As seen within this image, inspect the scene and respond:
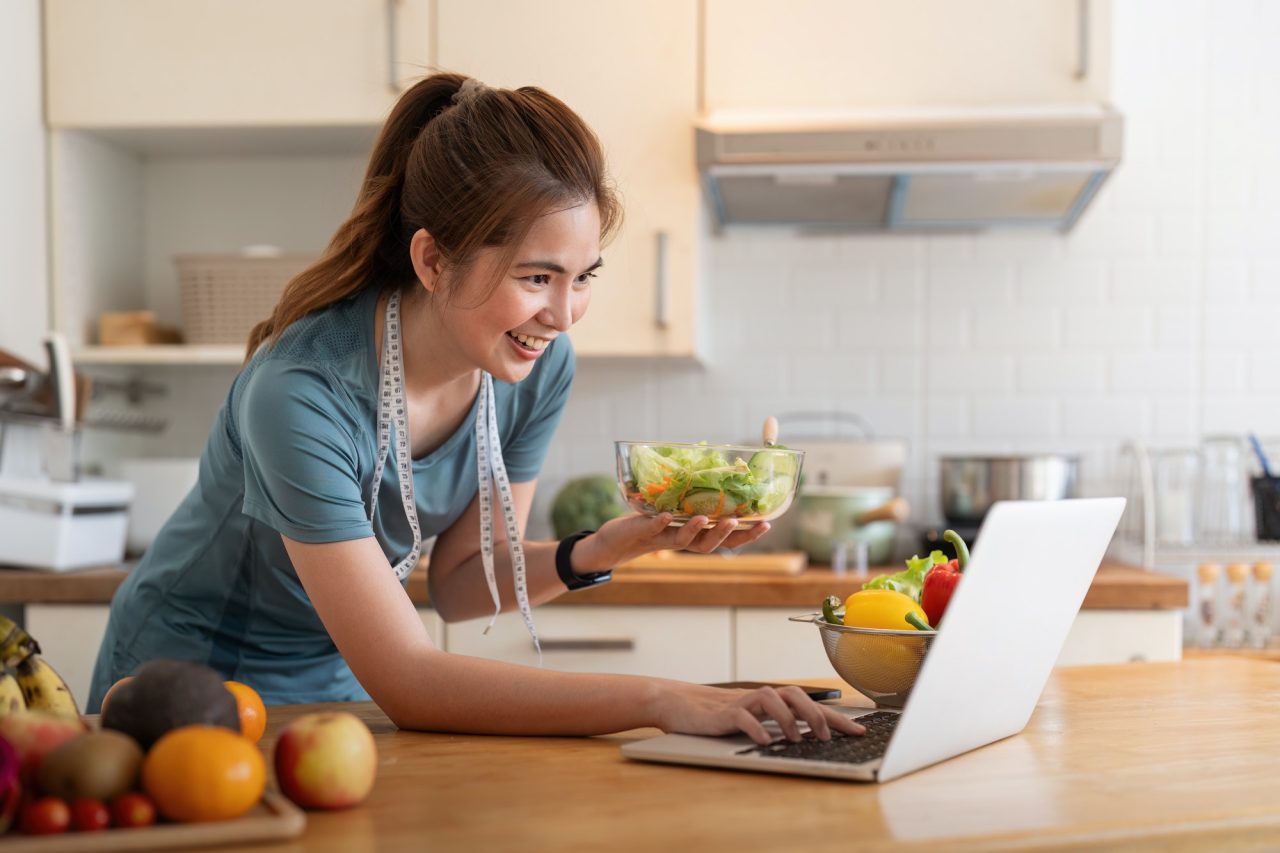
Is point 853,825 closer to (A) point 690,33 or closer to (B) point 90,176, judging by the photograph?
(A) point 690,33

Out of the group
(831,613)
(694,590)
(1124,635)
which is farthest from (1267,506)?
(831,613)

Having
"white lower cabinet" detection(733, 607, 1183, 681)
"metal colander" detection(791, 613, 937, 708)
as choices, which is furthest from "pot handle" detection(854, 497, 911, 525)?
"metal colander" detection(791, 613, 937, 708)

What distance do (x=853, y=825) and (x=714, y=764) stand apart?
0.20 m

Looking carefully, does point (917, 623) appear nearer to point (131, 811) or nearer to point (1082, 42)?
point (131, 811)

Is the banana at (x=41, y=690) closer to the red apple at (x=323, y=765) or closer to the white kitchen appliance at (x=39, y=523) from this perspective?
the red apple at (x=323, y=765)

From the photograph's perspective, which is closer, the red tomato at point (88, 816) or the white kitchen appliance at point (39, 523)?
the red tomato at point (88, 816)

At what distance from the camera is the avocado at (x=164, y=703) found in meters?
0.95

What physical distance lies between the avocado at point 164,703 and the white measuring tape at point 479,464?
0.52 meters

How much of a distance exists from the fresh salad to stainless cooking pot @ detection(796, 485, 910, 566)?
154 cm

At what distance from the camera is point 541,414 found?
182 cm

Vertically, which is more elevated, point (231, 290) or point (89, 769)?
point (231, 290)

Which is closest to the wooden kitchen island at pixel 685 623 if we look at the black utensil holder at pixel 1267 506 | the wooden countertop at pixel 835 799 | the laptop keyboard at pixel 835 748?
the black utensil holder at pixel 1267 506

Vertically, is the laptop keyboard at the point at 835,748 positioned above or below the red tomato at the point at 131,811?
below

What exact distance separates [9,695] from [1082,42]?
251 centimetres
